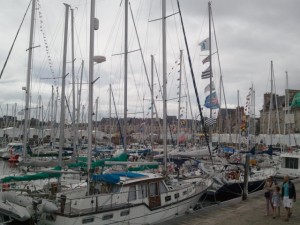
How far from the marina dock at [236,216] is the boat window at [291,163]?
487 inches

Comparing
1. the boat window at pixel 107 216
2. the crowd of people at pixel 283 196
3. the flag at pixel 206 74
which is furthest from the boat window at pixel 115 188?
the flag at pixel 206 74

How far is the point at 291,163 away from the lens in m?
27.8

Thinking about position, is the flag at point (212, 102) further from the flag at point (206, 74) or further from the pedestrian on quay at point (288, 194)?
the pedestrian on quay at point (288, 194)

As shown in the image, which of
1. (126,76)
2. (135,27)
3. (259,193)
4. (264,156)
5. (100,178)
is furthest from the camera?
(264,156)

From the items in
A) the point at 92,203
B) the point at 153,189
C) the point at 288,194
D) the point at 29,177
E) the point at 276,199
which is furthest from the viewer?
the point at 153,189

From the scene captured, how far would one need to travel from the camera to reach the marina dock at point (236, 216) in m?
12.5

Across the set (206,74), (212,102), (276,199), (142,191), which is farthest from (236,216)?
(206,74)

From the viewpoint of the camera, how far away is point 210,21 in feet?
95.3

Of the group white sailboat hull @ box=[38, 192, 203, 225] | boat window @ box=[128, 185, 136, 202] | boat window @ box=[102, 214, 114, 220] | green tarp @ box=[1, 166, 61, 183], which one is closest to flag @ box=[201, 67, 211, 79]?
white sailboat hull @ box=[38, 192, 203, 225]

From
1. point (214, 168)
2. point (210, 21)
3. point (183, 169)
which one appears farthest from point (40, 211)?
point (210, 21)

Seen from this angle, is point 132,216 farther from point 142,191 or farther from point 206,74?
point 206,74

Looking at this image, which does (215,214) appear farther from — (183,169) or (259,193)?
(183,169)

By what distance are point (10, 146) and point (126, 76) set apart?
4089cm

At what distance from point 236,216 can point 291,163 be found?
16.7 m
